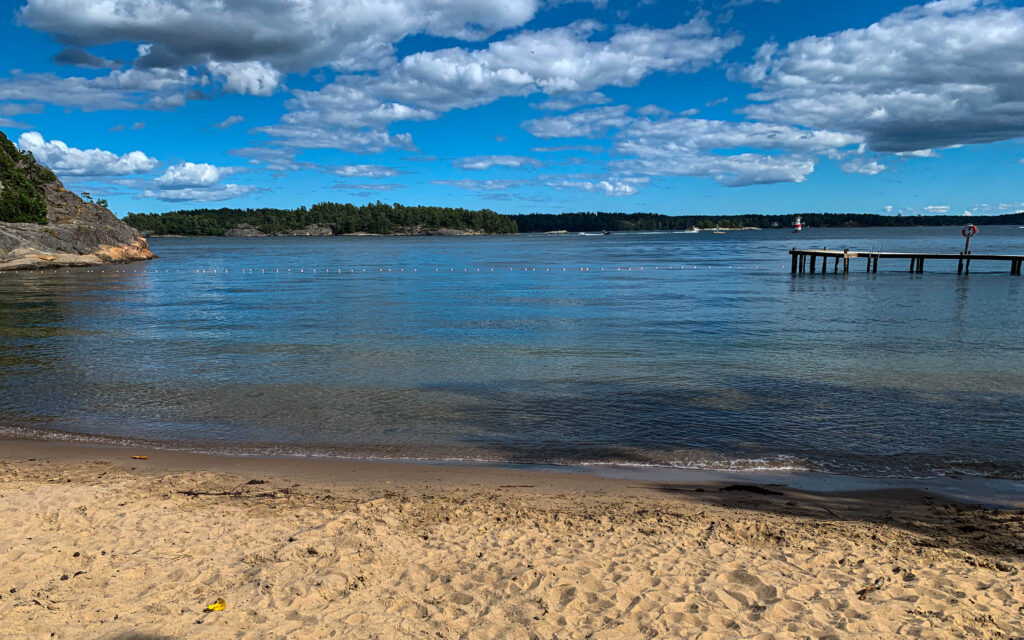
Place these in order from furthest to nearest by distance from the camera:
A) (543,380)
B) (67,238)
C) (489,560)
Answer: (67,238) < (543,380) < (489,560)

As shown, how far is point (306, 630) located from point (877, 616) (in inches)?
183

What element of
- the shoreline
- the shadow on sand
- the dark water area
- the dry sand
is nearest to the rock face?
the dark water area

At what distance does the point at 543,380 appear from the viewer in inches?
672

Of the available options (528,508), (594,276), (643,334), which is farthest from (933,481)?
(594,276)

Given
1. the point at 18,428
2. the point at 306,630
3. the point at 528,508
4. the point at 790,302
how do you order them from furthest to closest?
1. the point at 790,302
2. the point at 18,428
3. the point at 528,508
4. the point at 306,630

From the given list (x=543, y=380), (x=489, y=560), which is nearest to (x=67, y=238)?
(x=543, y=380)

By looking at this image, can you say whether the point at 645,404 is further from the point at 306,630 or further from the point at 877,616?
the point at 306,630

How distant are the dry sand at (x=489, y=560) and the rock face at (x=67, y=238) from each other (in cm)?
6483

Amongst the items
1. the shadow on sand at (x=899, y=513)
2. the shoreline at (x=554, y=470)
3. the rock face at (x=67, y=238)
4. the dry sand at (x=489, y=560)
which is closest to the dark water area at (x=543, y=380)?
the shoreline at (x=554, y=470)

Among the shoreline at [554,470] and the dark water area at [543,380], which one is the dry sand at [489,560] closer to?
the shoreline at [554,470]

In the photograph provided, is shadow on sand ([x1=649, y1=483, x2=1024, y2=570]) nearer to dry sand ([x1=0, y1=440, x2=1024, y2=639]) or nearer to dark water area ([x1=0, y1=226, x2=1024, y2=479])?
dry sand ([x1=0, y1=440, x2=1024, y2=639])

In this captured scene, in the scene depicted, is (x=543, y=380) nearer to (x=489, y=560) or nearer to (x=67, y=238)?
(x=489, y=560)

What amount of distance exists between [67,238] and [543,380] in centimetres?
7077

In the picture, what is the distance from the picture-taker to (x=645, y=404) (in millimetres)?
14438
